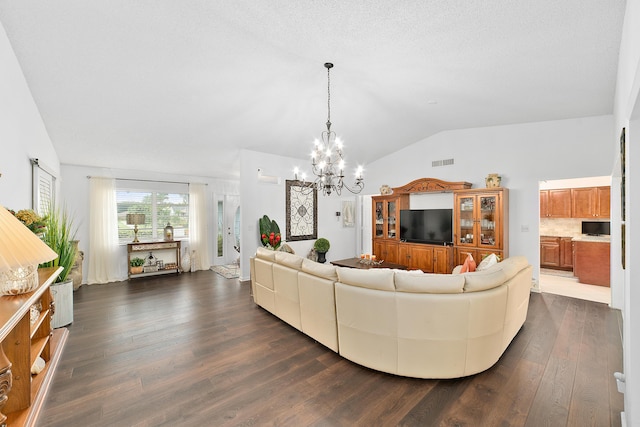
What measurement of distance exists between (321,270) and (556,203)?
6.35m

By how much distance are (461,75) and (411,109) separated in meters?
1.28

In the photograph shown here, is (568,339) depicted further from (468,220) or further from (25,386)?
(25,386)

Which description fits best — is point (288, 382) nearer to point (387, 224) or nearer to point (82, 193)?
point (387, 224)

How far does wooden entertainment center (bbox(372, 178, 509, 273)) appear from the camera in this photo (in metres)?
4.93

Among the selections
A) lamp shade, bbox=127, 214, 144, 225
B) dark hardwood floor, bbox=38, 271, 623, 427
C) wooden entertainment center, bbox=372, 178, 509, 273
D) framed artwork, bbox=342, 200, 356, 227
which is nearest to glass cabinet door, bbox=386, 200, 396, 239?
wooden entertainment center, bbox=372, 178, 509, 273

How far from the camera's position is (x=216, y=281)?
5691 mm

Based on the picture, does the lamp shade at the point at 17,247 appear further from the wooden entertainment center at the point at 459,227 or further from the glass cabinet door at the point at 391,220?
the glass cabinet door at the point at 391,220

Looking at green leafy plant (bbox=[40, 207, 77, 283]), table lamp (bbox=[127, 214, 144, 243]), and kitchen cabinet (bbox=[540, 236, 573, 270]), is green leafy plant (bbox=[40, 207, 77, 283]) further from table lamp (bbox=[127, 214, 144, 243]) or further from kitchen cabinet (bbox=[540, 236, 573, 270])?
kitchen cabinet (bbox=[540, 236, 573, 270])

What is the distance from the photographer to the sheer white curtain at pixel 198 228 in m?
6.85

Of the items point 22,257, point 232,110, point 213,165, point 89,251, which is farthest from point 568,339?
point 89,251

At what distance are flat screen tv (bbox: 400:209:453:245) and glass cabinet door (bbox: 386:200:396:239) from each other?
208 mm

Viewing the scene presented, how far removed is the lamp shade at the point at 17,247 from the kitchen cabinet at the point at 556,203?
8236 millimetres

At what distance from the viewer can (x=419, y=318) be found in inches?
87.7

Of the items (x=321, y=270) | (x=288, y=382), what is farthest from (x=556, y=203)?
(x=288, y=382)
